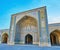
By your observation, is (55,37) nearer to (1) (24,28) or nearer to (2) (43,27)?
(1) (24,28)

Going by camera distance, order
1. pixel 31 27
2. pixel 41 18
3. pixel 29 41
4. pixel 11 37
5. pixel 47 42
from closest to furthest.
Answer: pixel 47 42, pixel 41 18, pixel 11 37, pixel 31 27, pixel 29 41

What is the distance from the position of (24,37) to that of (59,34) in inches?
238

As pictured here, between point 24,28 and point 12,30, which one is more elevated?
point 24,28

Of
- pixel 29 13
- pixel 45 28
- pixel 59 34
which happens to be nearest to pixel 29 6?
pixel 29 13

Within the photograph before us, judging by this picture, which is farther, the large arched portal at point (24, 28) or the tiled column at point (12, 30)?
the large arched portal at point (24, 28)

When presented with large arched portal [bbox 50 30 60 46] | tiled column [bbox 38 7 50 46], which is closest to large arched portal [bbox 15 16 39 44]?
tiled column [bbox 38 7 50 46]

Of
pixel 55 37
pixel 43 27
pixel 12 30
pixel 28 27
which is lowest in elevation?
pixel 55 37

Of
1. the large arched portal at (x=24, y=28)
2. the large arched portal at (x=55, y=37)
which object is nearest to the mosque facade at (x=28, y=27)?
the large arched portal at (x=24, y=28)

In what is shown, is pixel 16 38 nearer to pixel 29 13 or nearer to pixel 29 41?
pixel 29 41

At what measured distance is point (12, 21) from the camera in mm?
10672

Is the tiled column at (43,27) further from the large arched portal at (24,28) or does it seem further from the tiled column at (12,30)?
the tiled column at (12,30)

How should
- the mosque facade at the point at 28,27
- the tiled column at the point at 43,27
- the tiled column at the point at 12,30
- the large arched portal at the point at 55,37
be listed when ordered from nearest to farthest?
the tiled column at the point at 43,27
the mosque facade at the point at 28,27
the tiled column at the point at 12,30
the large arched portal at the point at 55,37

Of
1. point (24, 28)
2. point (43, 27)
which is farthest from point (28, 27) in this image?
point (43, 27)

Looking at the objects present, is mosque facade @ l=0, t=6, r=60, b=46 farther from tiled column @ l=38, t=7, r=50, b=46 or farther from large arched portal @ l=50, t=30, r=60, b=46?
large arched portal @ l=50, t=30, r=60, b=46
